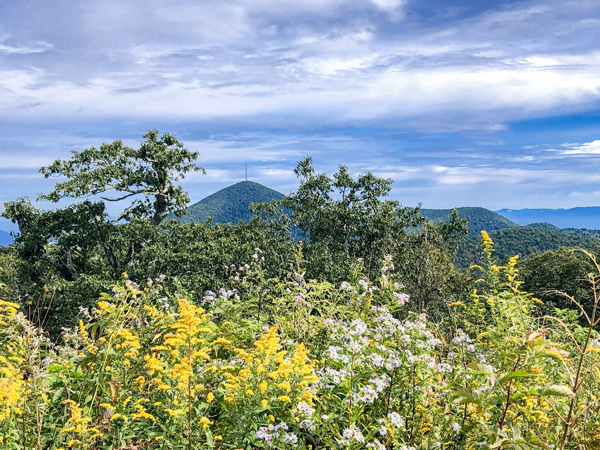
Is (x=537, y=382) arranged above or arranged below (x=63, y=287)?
above

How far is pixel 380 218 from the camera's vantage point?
21.0m

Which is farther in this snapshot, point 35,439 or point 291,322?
point 291,322

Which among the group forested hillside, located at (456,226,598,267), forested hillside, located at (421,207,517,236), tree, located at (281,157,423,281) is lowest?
forested hillside, located at (421,207,517,236)

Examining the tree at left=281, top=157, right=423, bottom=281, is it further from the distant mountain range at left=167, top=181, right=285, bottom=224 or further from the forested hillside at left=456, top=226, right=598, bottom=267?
the distant mountain range at left=167, top=181, right=285, bottom=224

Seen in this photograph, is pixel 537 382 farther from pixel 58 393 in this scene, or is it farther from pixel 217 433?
pixel 58 393

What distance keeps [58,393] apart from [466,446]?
2.48 meters

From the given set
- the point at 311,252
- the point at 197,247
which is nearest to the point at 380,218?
the point at 311,252

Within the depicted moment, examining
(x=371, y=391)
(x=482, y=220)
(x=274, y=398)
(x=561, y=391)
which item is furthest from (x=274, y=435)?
(x=482, y=220)

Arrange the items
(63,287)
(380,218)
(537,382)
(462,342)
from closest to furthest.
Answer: (537,382) → (462,342) → (63,287) → (380,218)

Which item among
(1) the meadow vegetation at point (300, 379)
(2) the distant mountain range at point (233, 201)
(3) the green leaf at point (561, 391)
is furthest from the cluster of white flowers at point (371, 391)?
(2) the distant mountain range at point (233, 201)

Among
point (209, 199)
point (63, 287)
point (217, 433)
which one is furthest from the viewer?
point (209, 199)

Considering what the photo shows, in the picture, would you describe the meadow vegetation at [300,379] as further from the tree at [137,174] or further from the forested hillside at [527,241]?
the forested hillside at [527,241]

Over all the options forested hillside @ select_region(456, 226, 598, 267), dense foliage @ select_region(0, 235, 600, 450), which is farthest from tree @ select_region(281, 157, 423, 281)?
forested hillside @ select_region(456, 226, 598, 267)

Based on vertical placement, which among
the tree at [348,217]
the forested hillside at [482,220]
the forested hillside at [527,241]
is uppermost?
the tree at [348,217]
